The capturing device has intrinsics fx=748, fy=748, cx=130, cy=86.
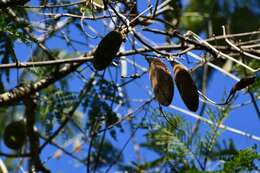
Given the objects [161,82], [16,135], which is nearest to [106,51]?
[161,82]

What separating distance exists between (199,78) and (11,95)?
7665 mm

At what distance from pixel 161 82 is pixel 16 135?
4.63ft

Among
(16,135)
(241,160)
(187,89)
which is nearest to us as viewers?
(187,89)

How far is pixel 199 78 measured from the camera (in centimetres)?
980

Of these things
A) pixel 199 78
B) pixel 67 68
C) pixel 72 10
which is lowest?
pixel 199 78

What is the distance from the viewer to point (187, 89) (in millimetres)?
1479

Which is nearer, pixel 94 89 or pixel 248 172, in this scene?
pixel 248 172

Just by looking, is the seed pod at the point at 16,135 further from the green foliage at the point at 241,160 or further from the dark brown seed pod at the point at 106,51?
the dark brown seed pod at the point at 106,51

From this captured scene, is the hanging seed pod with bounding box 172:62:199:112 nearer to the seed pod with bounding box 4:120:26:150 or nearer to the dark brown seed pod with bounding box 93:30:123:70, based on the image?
the dark brown seed pod with bounding box 93:30:123:70

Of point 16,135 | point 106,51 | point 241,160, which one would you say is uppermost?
point 106,51

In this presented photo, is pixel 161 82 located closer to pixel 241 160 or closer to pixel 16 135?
pixel 241 160

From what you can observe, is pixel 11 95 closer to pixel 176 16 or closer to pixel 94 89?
pixel 94 89

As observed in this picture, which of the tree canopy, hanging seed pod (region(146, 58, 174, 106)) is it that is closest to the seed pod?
the tree canopy

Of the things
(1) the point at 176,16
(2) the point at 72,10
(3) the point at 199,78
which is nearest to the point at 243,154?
(2) the point at 72,10
